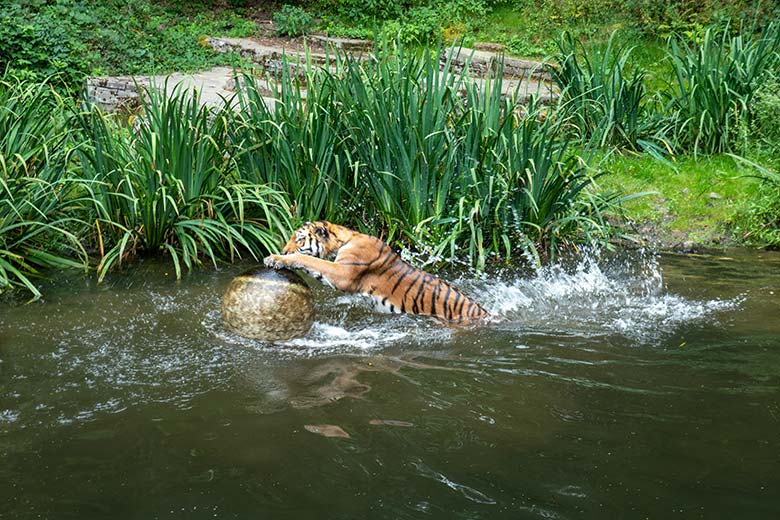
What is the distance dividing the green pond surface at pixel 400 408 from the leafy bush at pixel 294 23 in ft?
34.4

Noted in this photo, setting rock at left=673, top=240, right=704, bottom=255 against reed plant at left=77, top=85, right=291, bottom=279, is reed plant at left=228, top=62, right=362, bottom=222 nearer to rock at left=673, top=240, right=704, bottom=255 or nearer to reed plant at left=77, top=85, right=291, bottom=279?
reed plant at left=77, top=85, right=291, bottom=279

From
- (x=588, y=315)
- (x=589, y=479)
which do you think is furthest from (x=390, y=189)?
(x=589, y=479)

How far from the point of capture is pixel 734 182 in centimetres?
856

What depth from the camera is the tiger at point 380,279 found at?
567cm

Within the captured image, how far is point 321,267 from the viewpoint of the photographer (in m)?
5.55

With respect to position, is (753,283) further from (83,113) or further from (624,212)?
(83,113)

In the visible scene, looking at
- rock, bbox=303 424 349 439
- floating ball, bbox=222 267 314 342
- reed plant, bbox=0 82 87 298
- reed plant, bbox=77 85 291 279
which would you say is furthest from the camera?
reed plant, bbox=77 85 291 279

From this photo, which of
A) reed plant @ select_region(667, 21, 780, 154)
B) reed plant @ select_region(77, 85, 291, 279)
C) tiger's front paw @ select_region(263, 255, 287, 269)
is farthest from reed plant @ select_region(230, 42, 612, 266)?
→ reed plant @ select_region(667, 21, 780, 154)

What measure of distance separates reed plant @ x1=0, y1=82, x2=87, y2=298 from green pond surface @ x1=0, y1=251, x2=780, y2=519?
43 centimetres

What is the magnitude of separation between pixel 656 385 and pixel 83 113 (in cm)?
493

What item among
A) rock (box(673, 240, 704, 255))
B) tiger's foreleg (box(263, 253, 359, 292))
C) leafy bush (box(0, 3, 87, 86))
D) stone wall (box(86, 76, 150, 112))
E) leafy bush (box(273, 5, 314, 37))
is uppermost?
leafy bush (box(273, 5, 314, 37))

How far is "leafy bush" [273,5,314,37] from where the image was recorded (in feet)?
52.1

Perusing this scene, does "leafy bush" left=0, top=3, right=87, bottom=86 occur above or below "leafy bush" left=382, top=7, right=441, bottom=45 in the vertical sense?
below

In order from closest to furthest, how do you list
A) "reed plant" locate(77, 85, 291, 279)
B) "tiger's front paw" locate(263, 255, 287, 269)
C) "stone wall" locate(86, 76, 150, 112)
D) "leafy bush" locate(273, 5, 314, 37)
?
Answer: "tiger's front paw" locate(263, 255, 287, 269) < "reed plant" locate(77, 85, 291, 279) < "stone wall" locate(86, 76, 150, 112) < "leafy bush" locate(273, 5, 314, 37)
